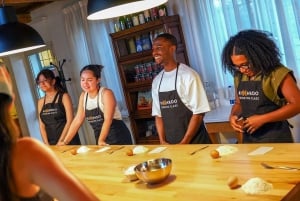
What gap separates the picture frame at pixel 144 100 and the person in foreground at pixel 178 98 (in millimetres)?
1661

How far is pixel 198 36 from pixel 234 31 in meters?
0.46

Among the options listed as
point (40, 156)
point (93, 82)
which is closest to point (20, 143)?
point (40, 156)

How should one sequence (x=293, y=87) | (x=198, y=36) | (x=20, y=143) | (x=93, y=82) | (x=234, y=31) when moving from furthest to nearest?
(x=198, y=36) < (x=234, y=31) < (x=93, y=82) < (x=293, y=87) < (x=20, y=143)

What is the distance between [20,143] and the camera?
3.17ft

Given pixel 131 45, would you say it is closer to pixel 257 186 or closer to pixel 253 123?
pixel 253 123

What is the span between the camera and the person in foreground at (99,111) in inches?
127

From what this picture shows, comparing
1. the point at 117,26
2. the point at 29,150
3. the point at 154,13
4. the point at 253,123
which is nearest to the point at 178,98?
the point at 253,123

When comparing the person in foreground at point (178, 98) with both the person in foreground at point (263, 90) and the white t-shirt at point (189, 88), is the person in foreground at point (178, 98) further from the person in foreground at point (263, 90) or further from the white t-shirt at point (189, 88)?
the person in foreground at point (263, 90)

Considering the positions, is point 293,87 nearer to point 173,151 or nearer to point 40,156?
point 173,151

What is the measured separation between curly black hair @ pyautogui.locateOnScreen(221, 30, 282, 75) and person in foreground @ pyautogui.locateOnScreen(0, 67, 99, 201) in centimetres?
162

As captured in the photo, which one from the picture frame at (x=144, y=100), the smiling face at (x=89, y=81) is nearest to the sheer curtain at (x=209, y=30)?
the picture frame at (x=144, y=100)

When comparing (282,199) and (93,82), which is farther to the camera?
(93,82)

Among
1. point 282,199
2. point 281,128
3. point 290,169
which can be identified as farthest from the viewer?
point 281,128

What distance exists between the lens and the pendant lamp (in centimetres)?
283
